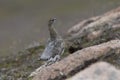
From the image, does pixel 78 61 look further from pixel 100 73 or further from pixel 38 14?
pixel 38 14

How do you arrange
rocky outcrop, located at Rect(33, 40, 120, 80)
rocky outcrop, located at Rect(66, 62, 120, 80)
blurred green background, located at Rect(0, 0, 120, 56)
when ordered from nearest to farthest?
rocky outcrop, located at Rect(66, 62, 120, 80) < rocky outcrop, located at Rect(33, 40, 120, 80) < blurred green background, located at Rect(0, 0, 120, 56)

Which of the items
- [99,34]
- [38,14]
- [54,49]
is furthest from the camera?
[38,14]

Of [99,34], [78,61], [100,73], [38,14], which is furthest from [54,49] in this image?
[38,14]

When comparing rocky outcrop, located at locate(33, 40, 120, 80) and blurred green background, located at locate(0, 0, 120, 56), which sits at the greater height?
blurred green background, located at locate(0, 0, 120, 56)

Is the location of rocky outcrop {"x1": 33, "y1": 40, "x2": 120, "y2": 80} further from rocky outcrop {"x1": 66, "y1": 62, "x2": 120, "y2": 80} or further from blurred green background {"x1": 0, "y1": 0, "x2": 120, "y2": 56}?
blurred green background {"x1": 0, "y1": 0, "x2": 120, "y2": 56}

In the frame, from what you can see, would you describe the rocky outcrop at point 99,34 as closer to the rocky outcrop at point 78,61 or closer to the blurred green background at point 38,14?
the rocky outcrop at point 78,61

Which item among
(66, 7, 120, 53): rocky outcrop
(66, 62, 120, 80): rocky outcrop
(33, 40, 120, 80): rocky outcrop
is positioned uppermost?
(66, 7, 120, 53): rocky outcrop

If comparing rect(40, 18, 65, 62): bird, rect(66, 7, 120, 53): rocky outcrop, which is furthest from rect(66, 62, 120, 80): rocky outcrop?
rect(66, 7, 120, 53): rocky outcrop
